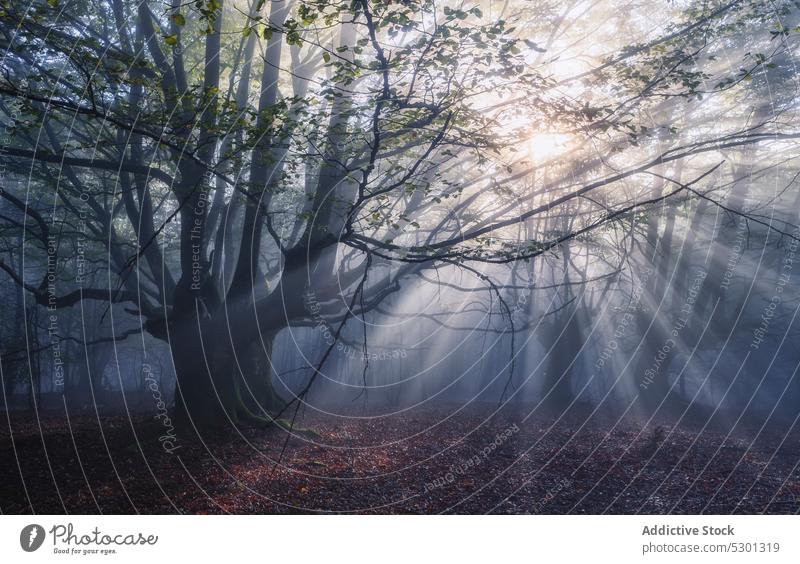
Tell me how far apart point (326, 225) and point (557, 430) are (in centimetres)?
818

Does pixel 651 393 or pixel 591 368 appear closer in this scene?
pixel 651 393

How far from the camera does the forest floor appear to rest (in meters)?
7.41

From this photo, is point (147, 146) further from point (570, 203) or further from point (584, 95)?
point (570, 203)

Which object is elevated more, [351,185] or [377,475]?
[351,185]

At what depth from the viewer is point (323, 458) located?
9.62 meters

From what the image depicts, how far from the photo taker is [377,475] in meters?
8.62

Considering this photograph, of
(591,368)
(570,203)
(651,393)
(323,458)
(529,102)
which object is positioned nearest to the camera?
(529,102)

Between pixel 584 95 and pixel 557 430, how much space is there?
850 centimetres

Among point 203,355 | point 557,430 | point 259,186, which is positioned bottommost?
point 557,430

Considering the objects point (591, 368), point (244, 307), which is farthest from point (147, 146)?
point (591, 368)

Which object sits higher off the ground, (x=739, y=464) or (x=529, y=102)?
(x=529, y=102)

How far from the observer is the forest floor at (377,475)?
24.3 ft

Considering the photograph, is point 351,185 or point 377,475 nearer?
point 377,475
